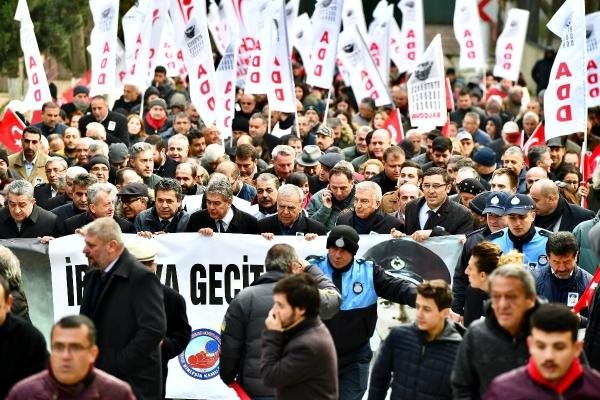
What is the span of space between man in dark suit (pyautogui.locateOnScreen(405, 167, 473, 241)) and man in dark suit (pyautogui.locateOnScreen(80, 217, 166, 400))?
3786mm

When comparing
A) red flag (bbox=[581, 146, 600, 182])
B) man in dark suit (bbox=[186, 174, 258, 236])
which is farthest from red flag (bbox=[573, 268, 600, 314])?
red flag (bbox=[581, 146, 600, 182])

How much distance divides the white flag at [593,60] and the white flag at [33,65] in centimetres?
693

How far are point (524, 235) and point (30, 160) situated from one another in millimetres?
7481

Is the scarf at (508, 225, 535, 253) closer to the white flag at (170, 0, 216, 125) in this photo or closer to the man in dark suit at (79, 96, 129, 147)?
the white flag at (170, 0, 216, 125)

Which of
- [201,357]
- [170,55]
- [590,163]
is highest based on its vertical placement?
[170,55]

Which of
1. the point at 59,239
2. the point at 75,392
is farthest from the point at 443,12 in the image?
the point at 75,392

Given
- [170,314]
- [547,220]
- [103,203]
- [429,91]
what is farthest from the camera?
[429,91]

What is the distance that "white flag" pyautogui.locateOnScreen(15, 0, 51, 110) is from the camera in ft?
66.7

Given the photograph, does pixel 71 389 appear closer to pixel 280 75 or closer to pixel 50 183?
pixel 50 183

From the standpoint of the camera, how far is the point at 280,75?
1908 cm

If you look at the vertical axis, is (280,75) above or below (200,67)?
below

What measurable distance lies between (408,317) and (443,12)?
34.4m

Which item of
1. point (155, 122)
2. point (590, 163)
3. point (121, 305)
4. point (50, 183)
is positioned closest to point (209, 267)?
point (121, 305)

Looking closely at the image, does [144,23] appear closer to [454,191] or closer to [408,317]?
[454,191]
